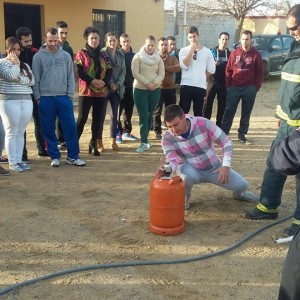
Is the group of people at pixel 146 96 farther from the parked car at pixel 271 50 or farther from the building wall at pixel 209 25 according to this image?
the building wall at pixel 209 25

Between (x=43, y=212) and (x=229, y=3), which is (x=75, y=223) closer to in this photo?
(x=43, y=212)

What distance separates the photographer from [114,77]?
22.0 feet

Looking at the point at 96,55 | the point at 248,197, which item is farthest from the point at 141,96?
the point at 248,197

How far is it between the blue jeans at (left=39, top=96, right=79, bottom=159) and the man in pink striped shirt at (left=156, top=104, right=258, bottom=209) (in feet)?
6.59

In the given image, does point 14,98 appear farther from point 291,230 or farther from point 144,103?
point 291,230

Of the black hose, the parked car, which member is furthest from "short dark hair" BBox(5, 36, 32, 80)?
the parked car

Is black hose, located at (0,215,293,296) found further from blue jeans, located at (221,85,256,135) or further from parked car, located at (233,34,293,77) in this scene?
parked car, located at (233,34,293,77)

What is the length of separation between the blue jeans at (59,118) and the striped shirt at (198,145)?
6.59ft

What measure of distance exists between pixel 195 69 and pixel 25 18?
8.32 meters

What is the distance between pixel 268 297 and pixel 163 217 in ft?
4.05

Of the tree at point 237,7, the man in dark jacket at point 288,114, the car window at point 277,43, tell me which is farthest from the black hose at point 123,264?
the tree at point 237,7

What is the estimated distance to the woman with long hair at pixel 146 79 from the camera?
6633 millimetres

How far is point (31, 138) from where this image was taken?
25.5 feet

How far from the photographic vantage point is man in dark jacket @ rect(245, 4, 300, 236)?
12.5 feet
